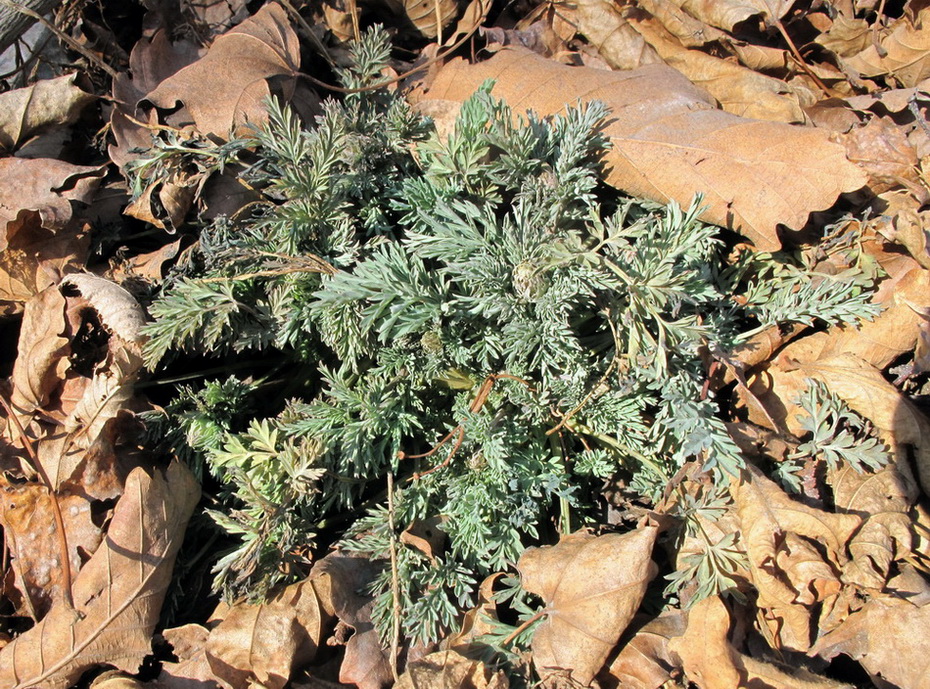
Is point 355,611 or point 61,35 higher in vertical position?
point 61,35

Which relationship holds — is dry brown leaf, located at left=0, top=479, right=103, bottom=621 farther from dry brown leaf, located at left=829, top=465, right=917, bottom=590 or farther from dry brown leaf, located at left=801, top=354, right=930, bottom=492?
dry brown leaf, located at left=801, top=354, right=930, bottom=492

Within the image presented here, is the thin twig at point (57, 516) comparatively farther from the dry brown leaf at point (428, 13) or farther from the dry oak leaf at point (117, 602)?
the dry brown leaf at point (428, 13)

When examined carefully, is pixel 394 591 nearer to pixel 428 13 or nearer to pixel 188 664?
pixel 188 664

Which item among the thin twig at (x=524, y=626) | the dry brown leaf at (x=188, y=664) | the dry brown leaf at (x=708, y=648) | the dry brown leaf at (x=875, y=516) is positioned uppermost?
the dry brown leaf at (x=875, y=516)

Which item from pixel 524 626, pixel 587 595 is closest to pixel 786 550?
pixel 587 595

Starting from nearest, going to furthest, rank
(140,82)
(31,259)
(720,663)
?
(720,663)
(31,259)
(140,82)

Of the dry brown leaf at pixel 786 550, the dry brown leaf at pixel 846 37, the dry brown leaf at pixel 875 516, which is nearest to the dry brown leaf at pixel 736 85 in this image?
the dry brown leaf at pixel 846 37

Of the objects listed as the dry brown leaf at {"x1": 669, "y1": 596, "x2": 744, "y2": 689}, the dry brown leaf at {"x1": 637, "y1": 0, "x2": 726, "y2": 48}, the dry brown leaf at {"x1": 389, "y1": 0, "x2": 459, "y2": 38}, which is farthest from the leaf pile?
the dry brown leaf at {"x1": 389, "y1": 0, "x2": 459, "y2": 38}
